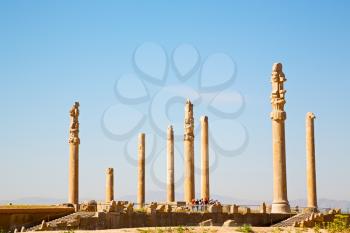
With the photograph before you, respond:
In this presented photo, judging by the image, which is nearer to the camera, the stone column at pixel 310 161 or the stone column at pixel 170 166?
the stone column at pixel 310 161

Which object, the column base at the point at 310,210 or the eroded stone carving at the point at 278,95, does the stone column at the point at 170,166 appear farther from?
the eroded stone carving at the point at 278,95

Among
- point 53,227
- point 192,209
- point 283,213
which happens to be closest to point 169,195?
point 192,209

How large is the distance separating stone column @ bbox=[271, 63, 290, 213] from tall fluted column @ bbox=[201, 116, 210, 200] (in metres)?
9.58

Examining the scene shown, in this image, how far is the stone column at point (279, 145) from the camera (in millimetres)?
36281

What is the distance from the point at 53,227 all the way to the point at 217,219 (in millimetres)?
8280

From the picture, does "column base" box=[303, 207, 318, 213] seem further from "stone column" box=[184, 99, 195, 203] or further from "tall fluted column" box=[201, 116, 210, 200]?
"stone column" box=[184, 99, 195, 203]

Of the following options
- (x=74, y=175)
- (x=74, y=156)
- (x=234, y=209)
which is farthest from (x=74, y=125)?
(x=234, y=209)

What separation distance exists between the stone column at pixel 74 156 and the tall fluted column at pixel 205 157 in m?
8.31

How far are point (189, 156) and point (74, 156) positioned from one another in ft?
24.8

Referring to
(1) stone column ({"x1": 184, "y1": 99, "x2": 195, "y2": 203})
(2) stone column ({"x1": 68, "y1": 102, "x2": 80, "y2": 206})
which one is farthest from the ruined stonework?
(2) stone column ({"x1": 68, "y1": 102, "x2": 80, "y2": 206})


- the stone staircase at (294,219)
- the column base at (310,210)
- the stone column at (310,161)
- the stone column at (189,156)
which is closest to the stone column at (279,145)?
the stone staircase at (294,219)

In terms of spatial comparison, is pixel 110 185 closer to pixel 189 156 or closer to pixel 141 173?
pixel 141 173

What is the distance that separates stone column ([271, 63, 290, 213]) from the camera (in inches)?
1428

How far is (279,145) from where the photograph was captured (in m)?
36.4
